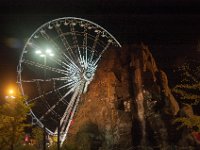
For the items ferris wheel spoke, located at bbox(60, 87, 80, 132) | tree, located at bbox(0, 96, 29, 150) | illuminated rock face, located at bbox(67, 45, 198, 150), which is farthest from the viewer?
ferris wheel spoke, located at bbox(60, 87, 80, 132)

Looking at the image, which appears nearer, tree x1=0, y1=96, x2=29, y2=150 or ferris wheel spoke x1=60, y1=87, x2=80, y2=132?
tree x1=0, y1=96, x2=29, y2=150

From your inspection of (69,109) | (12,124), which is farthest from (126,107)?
(12,124)

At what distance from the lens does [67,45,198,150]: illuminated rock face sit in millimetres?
26281

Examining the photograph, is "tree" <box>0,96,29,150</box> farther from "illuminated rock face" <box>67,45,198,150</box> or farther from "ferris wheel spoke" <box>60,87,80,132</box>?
"ferris wheel spoke" <box>60,87,80,132</box>

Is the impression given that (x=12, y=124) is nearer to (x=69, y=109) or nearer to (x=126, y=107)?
(x=69, y=109)

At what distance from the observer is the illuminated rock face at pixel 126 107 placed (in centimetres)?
2628

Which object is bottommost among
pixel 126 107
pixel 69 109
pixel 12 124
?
pixel 12 124

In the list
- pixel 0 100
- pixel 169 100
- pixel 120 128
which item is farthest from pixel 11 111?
pixel 0 100

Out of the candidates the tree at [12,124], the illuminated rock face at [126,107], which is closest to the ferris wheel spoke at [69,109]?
the illuminated rock face at [126,107]

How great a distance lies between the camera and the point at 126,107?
2761 centimetres

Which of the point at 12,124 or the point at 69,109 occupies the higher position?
the point at 69,109

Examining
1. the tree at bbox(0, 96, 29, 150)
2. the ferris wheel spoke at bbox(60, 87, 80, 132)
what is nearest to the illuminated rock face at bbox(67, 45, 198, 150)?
the ferris wheel spoke at bbox(60, 87, 80, 132)

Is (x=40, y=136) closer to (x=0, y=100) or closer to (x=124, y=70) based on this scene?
(x=124, y=70)

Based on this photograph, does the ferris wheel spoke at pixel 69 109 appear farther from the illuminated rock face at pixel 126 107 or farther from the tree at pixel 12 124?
the tree at pixel 12 124
